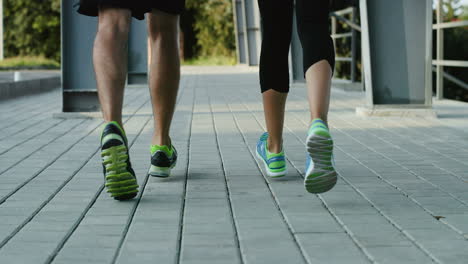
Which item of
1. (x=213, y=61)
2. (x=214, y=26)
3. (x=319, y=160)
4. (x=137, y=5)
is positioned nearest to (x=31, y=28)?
(x=214, y=26)

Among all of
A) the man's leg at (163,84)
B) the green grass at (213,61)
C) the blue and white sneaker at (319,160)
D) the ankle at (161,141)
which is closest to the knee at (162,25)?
the man's leg at (163,84)

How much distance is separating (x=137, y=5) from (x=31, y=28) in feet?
148

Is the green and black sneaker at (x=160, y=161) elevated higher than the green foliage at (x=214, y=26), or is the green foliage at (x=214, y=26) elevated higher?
the green foliage at (x=214, y=26)

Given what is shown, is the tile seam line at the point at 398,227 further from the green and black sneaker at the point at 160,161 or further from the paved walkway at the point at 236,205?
the green and black sneaker at the point at 160,161

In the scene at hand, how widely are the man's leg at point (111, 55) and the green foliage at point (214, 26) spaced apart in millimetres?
37638

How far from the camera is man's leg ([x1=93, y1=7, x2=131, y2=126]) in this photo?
3.18 metres

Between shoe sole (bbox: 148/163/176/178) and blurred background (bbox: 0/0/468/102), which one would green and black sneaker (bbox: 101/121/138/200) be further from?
blurred background (bbox: 0/0/468/102)

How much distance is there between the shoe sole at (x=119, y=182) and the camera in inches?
117

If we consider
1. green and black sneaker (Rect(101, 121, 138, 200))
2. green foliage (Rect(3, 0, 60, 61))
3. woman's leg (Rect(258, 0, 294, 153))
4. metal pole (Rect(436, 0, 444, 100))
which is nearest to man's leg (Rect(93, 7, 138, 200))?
green and black sneaker (Rect(101, 121, 138, 200))

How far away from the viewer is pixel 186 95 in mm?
10914

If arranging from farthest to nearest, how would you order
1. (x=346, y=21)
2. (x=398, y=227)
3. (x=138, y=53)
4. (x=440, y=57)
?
(x=138, y=53) → (x=346, y=21) → (x=440, y=57) → (x=398, y=227)

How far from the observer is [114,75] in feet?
10.5

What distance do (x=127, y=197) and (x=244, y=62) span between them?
82.1 ft

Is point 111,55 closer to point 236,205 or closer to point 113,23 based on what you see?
point 113,23
